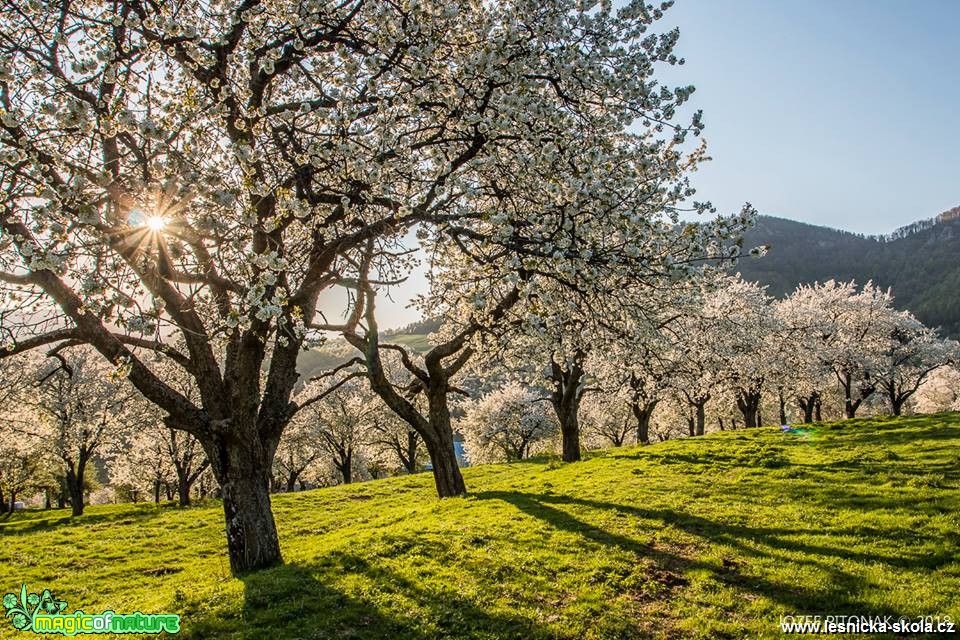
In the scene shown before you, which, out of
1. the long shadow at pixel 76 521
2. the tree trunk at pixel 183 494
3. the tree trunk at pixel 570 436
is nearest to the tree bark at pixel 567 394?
the tree trunk at pixel 570 436

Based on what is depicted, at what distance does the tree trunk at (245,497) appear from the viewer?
1384cm

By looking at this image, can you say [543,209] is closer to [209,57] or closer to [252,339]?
Result: [209,57]

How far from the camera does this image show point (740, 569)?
40.2 feet

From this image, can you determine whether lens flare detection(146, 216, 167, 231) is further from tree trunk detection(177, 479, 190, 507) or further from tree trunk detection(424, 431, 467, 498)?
tree trunk detection(177, 479, 190, 507)

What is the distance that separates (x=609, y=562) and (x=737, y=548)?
3298mm

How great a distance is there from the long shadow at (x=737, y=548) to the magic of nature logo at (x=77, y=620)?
35.2 ft

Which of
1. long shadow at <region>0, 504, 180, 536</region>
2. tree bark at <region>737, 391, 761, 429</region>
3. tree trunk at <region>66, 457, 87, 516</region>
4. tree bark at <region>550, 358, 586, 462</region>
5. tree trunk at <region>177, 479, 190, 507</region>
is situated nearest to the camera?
tree bark at <region>550, 358, 586, 462</region>

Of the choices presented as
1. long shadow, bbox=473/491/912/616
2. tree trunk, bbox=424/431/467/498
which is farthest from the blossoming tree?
tree trunk, bbox=424/431/467/498

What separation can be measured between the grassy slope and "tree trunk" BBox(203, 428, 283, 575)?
90cm

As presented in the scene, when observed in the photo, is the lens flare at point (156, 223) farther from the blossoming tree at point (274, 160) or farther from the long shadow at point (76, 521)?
the long shadow at point (76, 521)

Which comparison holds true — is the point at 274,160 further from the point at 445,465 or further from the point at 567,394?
the point at 567,394

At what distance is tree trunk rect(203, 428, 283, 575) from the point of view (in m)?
13.8

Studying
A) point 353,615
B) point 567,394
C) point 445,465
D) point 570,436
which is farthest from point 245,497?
point 570,436

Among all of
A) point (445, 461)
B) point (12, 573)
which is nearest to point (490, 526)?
point (445, 461)
